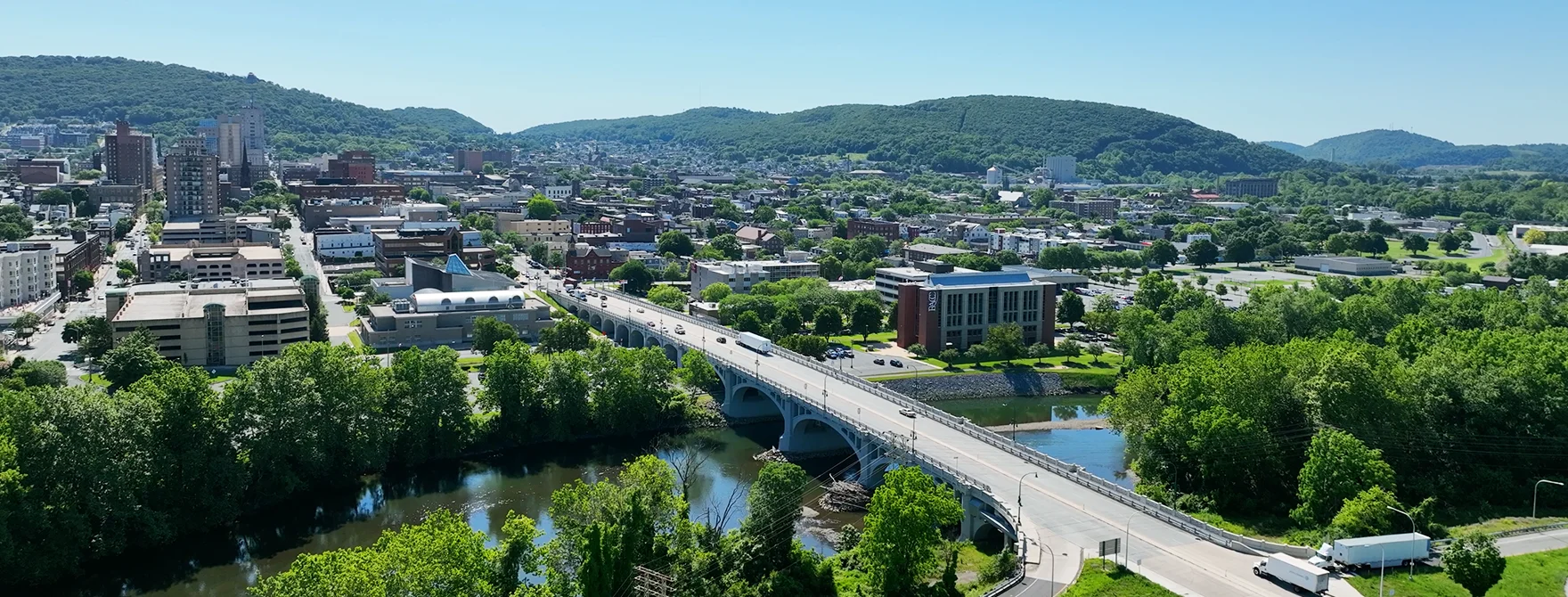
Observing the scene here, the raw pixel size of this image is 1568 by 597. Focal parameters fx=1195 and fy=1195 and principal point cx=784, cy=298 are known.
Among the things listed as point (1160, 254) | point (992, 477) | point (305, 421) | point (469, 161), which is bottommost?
point (992, 477)

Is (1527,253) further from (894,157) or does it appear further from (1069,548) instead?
(894,157)

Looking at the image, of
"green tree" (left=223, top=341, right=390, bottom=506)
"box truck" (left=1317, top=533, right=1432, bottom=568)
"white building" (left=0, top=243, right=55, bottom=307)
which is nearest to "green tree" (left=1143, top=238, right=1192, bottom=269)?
"green tree" (left=223, top=341, right=390, bottom=506)

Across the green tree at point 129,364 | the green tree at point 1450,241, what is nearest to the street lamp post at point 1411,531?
the green tree at point 129,364

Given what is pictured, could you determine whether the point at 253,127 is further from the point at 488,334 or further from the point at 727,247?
the point at 488,334

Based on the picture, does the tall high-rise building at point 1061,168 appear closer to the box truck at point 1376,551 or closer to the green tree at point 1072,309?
the green tree at point 1072,309

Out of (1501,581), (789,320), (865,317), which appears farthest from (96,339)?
(1501,581)

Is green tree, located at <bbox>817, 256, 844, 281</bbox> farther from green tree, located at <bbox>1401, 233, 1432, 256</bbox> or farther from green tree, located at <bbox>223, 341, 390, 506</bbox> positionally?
green tree, located at <bbox>1401, 233, 1432, 256</bbox>
